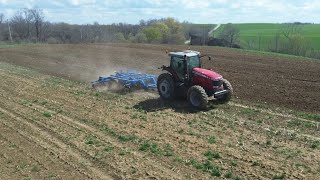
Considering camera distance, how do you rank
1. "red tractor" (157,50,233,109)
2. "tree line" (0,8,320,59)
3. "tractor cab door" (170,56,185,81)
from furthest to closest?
"tree line" (0,8,320,59) → "tractor cab door" (170,56,185,81) → "red tractor" (157,50,233,109)

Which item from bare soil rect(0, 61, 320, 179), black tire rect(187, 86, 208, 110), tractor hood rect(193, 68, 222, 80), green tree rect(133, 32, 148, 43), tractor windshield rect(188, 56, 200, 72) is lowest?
bare soil rect(0, 61, 320, 179)

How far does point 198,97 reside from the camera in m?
14.8

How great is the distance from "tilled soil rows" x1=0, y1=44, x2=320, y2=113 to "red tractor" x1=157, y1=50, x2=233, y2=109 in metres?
2.36

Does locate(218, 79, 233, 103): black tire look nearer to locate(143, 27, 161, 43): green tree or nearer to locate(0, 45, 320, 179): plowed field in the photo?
locate(0, 45, 320, 179): plowed field

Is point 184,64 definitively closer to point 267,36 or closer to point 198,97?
point 198,97

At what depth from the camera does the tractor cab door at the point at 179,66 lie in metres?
15.6

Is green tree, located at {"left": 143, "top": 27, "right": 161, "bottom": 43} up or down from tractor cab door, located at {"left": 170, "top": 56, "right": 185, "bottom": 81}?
up

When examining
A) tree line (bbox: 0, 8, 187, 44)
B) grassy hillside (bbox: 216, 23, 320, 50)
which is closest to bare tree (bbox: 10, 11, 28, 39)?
tree line (bbox: 0, 8, 187, 44)

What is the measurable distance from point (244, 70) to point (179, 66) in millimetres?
10551

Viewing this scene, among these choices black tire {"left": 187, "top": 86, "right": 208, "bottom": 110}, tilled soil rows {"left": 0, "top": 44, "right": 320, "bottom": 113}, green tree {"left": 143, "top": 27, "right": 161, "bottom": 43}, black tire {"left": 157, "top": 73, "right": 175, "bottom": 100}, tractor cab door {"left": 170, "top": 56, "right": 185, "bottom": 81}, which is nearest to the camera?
black tire {"left": 187, "top": 86, "right": 208, "bottom": 110}

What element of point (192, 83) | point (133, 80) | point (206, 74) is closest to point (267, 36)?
point (133, 80)

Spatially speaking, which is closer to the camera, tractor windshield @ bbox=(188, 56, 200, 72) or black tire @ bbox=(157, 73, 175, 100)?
tractor windshield @ bbox=(188, 56, 200, 72)

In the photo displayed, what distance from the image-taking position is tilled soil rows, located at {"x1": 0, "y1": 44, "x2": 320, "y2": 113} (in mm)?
17344

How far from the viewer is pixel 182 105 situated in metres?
15.8
